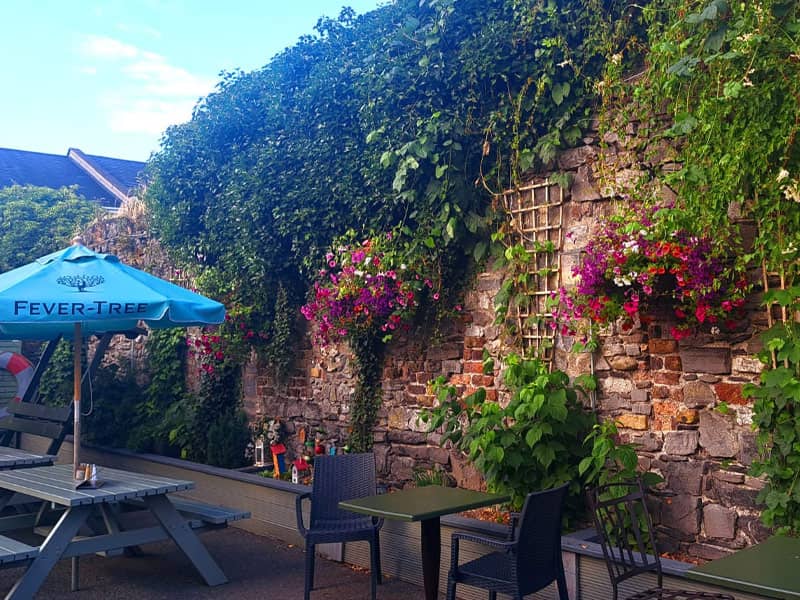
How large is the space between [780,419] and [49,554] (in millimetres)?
4095

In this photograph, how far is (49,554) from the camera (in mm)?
4465

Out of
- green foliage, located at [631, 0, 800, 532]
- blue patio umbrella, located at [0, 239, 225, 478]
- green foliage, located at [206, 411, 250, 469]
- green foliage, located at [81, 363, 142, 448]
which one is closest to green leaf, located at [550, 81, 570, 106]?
green foliage, located at [631, 0, 800, 532]

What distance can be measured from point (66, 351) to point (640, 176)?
826 cm

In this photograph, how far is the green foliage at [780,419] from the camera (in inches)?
156

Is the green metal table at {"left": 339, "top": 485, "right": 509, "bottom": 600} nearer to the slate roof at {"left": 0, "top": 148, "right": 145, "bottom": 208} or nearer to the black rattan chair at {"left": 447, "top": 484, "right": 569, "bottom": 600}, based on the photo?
the black rattan chair at {"left": 447, "top": 484, "right": 569, "bottom": 600}

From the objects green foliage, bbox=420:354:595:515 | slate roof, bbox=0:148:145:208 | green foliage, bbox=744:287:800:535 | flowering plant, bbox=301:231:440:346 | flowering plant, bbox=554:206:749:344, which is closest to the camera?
green foliage, bbox=744:287:800:535

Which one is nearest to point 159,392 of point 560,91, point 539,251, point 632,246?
point 539,251

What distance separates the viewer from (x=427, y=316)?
6234mm

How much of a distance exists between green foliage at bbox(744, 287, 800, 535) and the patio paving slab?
7.08 feet

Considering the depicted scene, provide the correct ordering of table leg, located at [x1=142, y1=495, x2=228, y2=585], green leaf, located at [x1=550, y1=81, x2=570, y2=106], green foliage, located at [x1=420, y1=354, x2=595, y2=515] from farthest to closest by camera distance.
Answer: green leaf, located at [x1=550, y1=81, x2=570, y2=106]
table leg, located at [x1=142, y1=495, x2=228, y2=585]
green foliage, located at [x1=420, y1=354, x2=595, y2=515]

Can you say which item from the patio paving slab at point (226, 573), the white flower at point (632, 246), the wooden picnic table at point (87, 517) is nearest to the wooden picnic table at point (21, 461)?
the wooden picnic table at point (87, 517)

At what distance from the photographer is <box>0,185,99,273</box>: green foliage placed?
11.5 m

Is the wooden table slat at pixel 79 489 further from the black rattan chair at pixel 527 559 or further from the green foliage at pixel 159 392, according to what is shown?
the green foliage at pixel 159 392

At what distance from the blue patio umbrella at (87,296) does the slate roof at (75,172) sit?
40.6 ft
